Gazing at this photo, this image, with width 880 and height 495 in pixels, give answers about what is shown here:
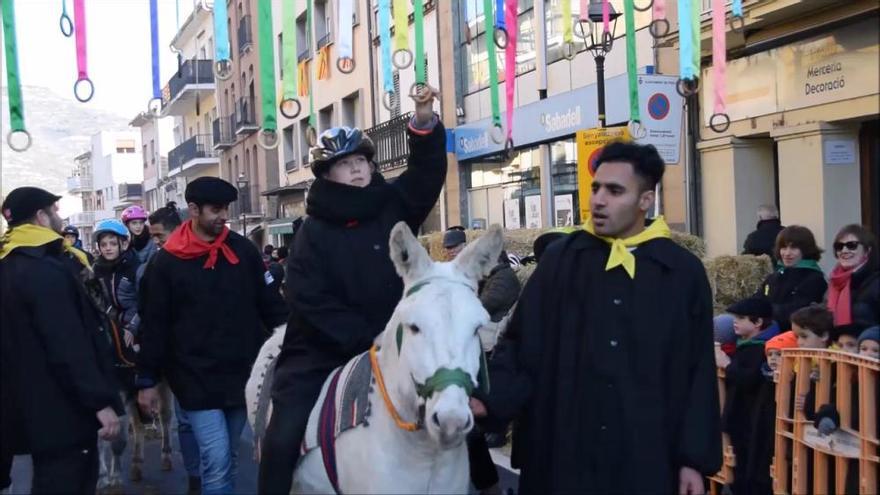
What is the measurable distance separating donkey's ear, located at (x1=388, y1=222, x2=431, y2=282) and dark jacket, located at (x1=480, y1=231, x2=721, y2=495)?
22.4 inches

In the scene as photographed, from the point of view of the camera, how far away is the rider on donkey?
14.8ft

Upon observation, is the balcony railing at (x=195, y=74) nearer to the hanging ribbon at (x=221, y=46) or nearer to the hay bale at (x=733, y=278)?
the hay bale at (x=733, y=278)

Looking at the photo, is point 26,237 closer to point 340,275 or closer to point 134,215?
point 340,275

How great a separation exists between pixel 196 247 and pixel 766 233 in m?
6.28

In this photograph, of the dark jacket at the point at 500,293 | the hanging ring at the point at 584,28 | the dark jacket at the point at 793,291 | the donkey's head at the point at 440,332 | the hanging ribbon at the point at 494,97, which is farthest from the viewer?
the hanging ring at the point at 584,28

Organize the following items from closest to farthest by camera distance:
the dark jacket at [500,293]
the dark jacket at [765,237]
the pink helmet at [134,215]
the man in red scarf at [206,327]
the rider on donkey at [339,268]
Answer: the rider on donkey at [339,268]
the man in red scarf at [206,327]
the dark jacket at [500,293]
the pink helmet at [134,215]
the dark jacket at [765,237]

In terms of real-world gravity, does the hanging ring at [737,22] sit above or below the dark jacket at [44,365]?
above

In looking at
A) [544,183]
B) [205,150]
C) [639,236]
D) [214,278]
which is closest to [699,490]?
[639,236]

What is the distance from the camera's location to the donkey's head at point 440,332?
11.4ft

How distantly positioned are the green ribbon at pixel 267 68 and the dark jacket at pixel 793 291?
12.3 feet

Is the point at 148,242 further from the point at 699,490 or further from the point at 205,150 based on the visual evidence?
the point at 205,150

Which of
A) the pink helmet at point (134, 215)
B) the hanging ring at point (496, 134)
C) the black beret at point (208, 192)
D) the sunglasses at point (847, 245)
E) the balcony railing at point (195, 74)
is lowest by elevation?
the sunglasses at point (847, 245)

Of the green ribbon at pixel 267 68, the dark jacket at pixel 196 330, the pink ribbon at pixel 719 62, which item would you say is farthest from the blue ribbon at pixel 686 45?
the dark jacket at pixel 196 330

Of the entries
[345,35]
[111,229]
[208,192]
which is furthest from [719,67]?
[111,229]
